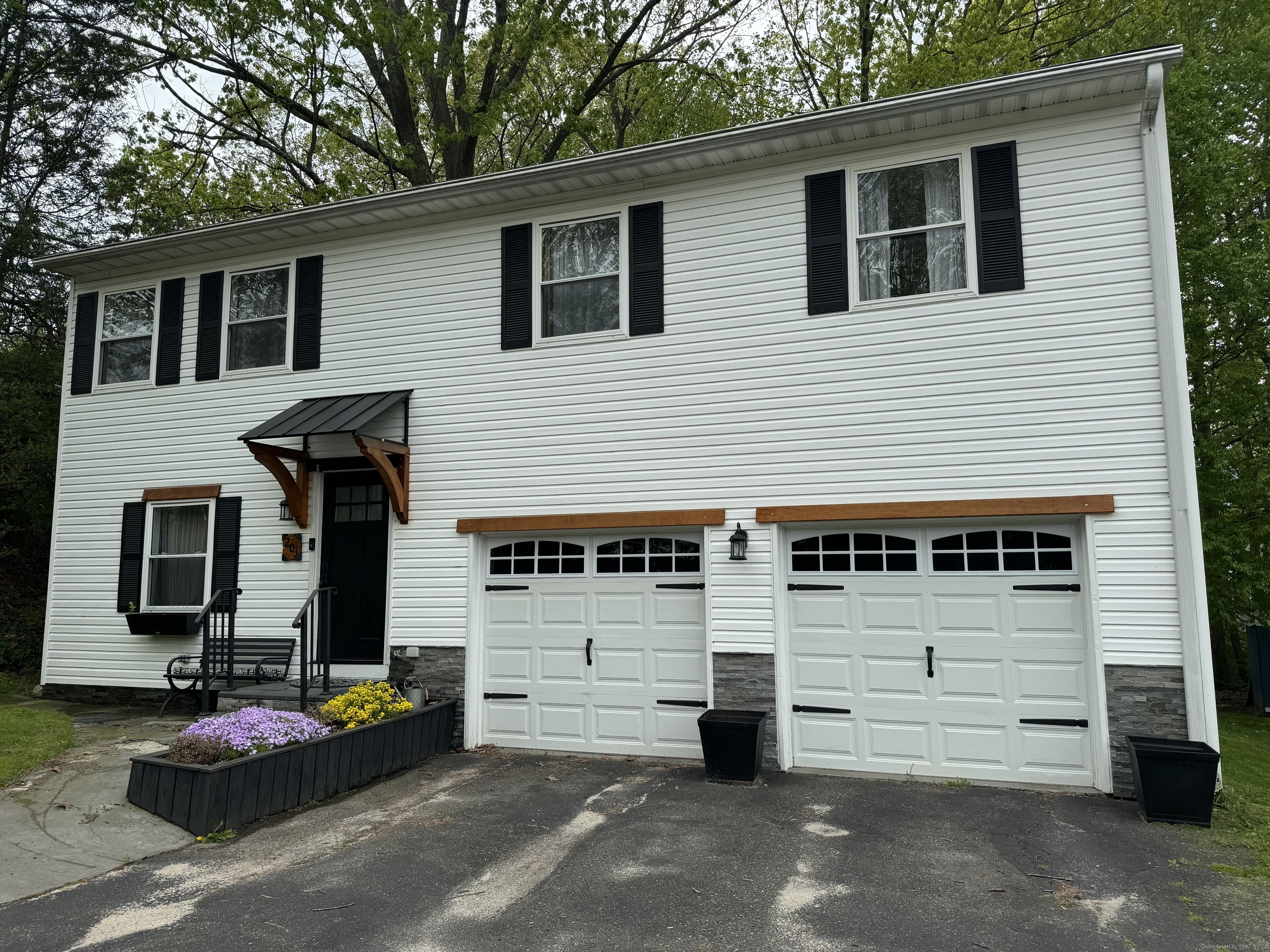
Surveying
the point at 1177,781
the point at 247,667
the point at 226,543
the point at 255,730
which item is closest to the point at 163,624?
the point at 226,543

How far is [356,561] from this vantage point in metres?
9.16

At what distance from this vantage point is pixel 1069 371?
6.93 m

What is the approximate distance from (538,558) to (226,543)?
3736mm

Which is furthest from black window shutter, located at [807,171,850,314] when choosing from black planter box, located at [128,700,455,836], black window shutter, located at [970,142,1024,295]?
black planter box, located at [128,700,455,836]

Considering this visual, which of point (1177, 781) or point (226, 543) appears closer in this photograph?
point (1177, 781)

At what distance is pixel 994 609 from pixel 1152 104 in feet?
13.7

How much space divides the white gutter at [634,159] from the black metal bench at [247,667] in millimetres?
4571

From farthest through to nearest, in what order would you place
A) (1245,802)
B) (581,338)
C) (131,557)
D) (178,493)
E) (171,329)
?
(171,329) < (131,557) < (178,493) < (581,338) < (1245,802)

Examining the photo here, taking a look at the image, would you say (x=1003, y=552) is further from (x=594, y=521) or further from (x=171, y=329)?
(x=171, y=329)

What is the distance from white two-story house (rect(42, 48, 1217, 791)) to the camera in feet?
22.4

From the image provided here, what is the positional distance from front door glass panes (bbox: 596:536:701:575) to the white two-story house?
0.10 ft

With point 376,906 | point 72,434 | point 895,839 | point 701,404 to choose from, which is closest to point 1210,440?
point 701,404

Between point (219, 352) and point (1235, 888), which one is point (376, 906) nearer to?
point (1235, 888)

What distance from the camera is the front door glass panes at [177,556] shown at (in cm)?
982
